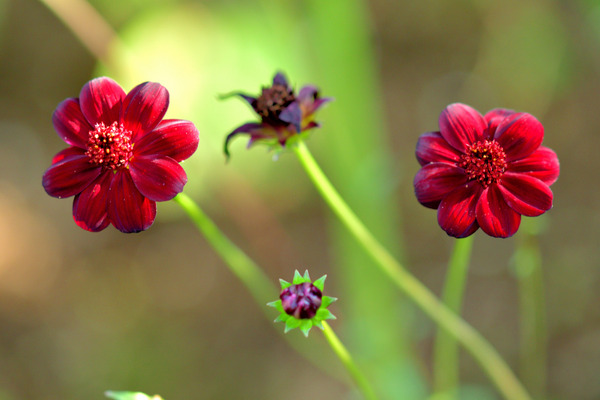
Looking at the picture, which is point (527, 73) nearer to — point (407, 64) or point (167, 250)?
point (407, 64)

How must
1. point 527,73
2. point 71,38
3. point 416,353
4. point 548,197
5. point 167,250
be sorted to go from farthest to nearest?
1. point 71,38
2. point 167,250
3. point 527,73
4. point 416,353
5. point 548,197

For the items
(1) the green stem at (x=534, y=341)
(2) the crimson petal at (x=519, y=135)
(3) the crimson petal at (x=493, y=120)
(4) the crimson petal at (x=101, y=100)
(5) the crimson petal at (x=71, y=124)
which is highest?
(1) the green stem at (x=534, y=341)

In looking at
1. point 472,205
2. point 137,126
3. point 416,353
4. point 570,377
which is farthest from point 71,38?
point 570,377

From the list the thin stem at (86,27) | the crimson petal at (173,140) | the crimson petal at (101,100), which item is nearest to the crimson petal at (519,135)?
the crimson petal at (173,140)

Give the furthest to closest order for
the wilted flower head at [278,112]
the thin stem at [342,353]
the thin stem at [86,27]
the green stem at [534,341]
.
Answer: the thin stem at [86,27] < the green stem at [534,341] < the wilted flower head at [278,112] < the thin stem at [342,353]

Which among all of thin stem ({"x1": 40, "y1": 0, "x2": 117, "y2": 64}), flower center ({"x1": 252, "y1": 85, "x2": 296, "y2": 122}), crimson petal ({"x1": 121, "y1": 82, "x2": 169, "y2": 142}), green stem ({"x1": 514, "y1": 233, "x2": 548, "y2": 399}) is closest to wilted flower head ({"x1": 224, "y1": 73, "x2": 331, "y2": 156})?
flower center ({"x1": 252, "y1": 85, "x2": 296, "y2": 122})

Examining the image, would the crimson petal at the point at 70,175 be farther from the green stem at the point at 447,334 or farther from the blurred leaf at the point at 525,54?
the blurred leaf at the point at 525,54
